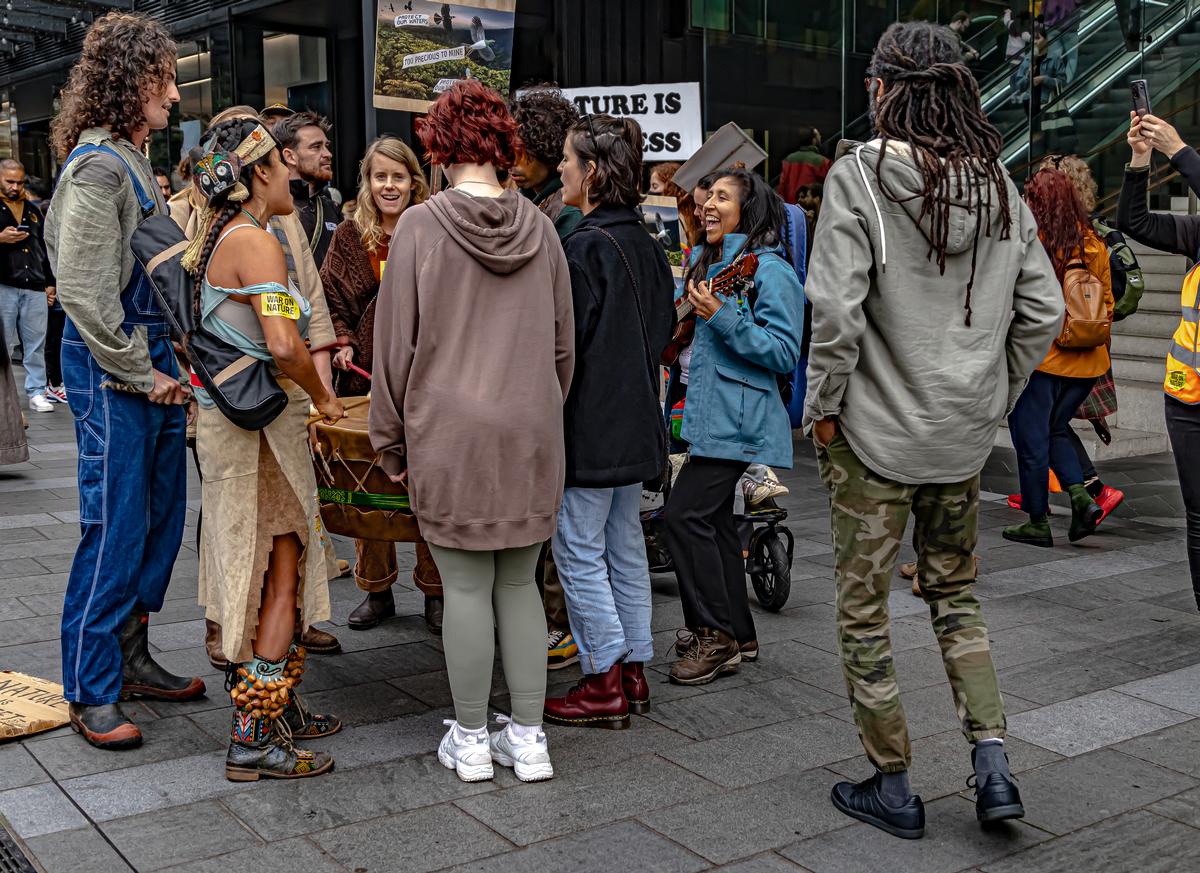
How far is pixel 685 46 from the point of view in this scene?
492 inches

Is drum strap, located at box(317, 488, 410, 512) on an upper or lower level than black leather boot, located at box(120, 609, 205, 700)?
upper

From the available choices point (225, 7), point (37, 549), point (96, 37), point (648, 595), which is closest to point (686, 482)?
point (648, 595)

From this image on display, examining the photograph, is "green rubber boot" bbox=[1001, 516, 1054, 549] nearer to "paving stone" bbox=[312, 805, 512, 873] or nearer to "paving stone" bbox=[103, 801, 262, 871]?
"paving stone" bbox=[312, 805, 512, 873]

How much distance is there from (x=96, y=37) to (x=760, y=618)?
3.49 metres

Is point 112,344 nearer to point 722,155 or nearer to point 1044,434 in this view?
point 722,155

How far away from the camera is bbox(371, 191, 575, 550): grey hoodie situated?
3648mm

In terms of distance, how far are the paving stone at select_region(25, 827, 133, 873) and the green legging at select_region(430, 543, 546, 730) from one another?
1037 mm

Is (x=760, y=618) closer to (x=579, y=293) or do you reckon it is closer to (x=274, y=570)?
(x=579, y=293)

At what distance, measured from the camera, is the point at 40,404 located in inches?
487

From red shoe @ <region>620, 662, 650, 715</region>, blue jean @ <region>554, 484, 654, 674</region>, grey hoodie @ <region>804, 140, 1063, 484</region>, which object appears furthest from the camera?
red shoe @ <region>620, 662, 650, 715</region>

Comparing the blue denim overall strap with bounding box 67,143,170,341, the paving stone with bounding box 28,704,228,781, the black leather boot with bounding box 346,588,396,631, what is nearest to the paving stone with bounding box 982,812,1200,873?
the paving stone with bounding box 28,704,228,781

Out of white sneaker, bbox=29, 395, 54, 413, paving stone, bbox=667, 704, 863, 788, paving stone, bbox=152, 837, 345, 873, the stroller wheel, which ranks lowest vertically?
paving stone, bbox=667, 704, 863, 788

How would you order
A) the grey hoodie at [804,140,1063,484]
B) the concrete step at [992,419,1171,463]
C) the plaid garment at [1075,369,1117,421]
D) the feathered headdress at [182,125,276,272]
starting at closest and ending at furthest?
the grey hoodie at [804,140,1063,484] → the feathered headdress at [182,125,276,272] → the plaid garment at [1075,369,1117,421] → the concrete step at [992,419,1171,463]

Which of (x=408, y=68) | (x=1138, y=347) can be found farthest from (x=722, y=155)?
(x=1138, y=347)
